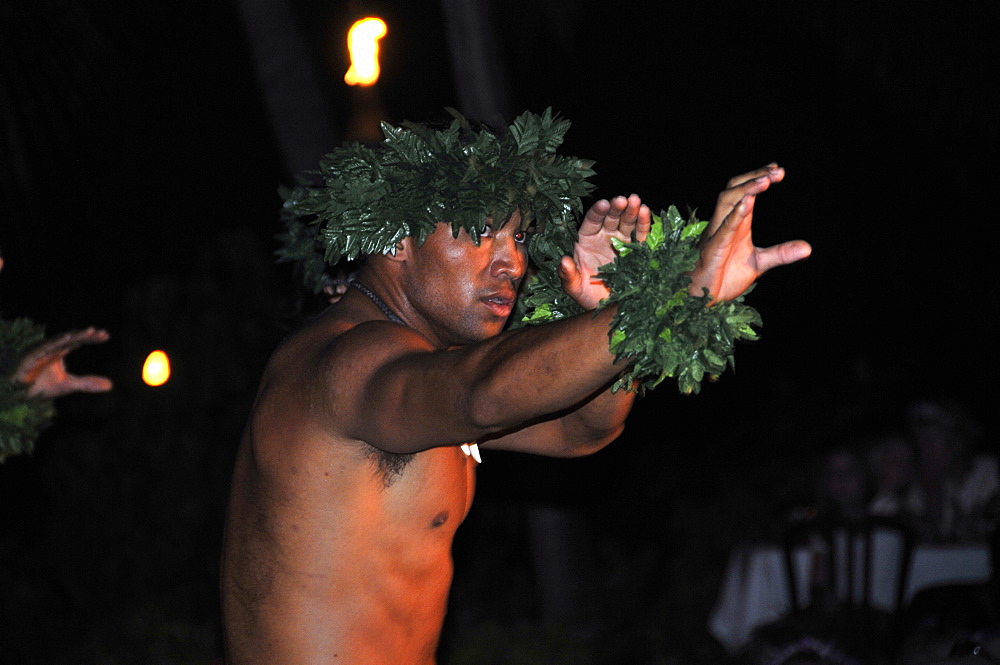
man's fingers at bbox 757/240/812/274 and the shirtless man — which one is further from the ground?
man's fingers at bbox 757/240/812/274

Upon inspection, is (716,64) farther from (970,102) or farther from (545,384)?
(545,384)

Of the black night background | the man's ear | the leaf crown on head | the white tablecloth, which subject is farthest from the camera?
the black night background

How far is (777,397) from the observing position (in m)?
9.14

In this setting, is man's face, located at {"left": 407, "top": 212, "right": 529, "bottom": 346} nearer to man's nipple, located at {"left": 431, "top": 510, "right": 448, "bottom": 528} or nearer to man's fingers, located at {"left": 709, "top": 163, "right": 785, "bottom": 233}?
man's nipple, located at {"left": 431, "top": 510, "right": 448, "bottom": 528}

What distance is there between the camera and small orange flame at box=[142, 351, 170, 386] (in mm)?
6641

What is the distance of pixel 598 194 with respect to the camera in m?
8.18

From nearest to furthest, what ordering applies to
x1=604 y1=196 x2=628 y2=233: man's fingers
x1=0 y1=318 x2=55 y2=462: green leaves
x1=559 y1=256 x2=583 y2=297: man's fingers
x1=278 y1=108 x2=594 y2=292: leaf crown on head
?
x1=559 y1=256 x2=583 y2=297: man's fingers
x1=604 y1=196 x2=628 y2=233: man's fingers
x1=278 y1=108 x2=594 y2=292: leaf crown on head
x1=0 y1=318 x2=55 y2=462: green leaves

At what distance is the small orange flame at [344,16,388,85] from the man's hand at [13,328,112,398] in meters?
1.67

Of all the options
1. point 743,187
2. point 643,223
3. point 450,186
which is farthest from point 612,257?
point 743,187

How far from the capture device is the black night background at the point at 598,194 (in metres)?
6.15

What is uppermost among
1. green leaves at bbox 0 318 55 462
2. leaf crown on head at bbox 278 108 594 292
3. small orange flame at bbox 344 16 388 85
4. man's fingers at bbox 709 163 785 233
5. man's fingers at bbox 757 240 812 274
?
small orange flame at bbox 344 16 388 85

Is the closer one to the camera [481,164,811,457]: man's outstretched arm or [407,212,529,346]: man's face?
[481,164,811,457]: man's outstretched arm

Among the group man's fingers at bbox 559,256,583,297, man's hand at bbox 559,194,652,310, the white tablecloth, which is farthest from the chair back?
man's fingers at bbox 559,256,583,297

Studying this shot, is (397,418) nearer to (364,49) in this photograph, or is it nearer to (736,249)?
(736,249)
